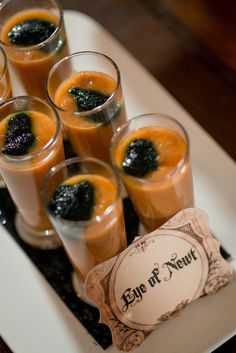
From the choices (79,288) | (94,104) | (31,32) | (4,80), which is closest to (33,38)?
(31,32)

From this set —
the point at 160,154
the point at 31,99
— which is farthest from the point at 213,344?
the point at 31,99

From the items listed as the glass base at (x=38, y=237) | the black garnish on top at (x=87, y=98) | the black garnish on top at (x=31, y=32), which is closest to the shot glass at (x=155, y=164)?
the black garnish on top at (x=87, y=98)

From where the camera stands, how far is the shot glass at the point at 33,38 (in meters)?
1.41

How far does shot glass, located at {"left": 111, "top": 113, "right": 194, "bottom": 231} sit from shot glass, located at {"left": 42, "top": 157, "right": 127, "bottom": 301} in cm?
4

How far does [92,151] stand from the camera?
1366 mm

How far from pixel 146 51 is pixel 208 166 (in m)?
0.39

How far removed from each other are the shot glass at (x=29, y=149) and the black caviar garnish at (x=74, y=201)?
10 cm

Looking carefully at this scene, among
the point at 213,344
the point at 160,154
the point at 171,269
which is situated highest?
the point at 160,154

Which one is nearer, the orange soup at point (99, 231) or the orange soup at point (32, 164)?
the orange soup at point (99, 231)

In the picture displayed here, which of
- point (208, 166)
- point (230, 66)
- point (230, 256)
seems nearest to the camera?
point (230, 256)

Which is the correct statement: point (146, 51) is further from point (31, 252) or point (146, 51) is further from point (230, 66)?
point (31, 252)

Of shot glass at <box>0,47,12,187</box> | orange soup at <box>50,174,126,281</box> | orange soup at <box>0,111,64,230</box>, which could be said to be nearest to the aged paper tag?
orange soup at <box>50,174,126,281</box>

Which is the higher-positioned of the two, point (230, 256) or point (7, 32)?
point (7, 32)

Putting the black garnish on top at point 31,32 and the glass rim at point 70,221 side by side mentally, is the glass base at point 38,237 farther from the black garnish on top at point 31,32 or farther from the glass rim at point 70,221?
the black garnish on top at point 31,32
